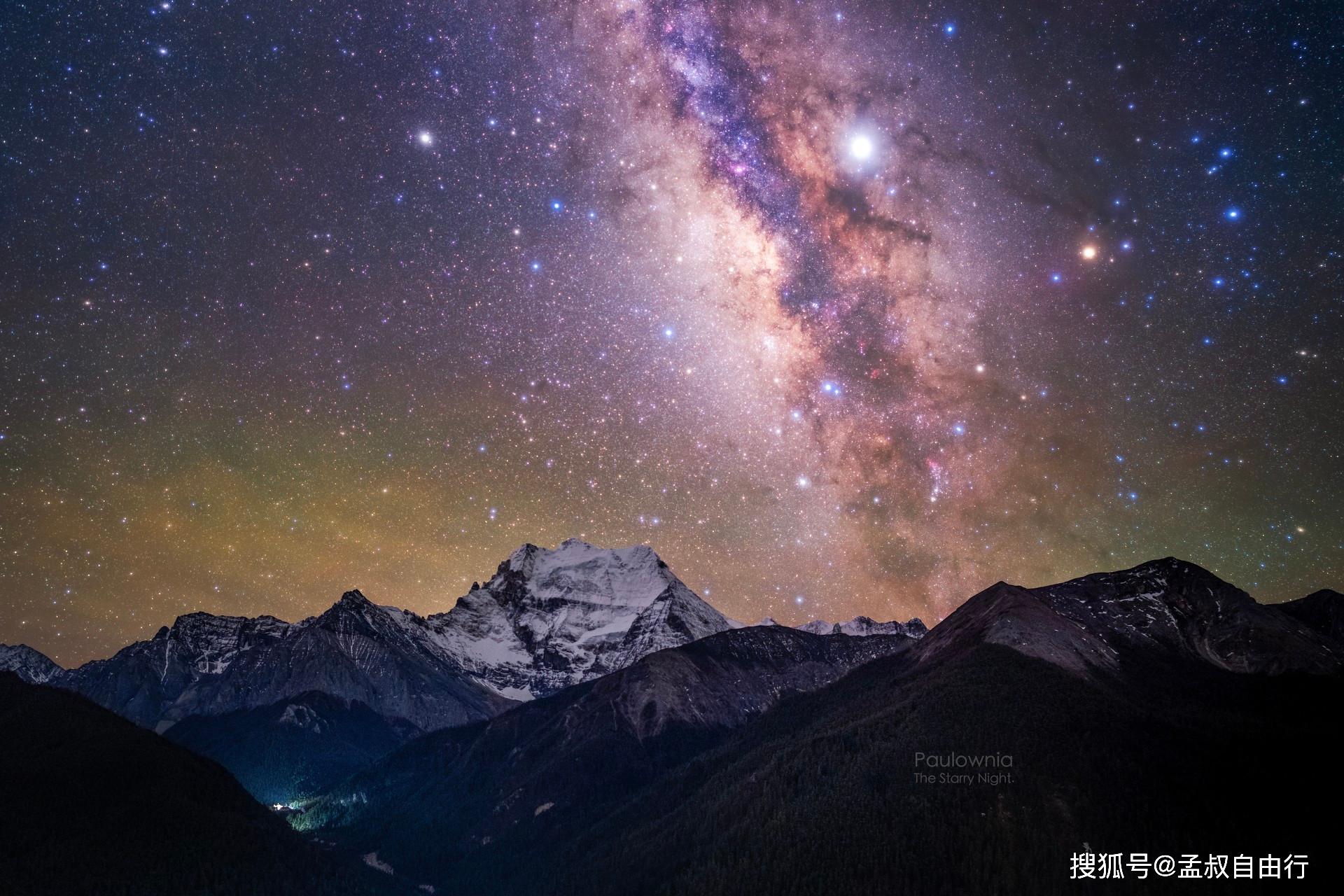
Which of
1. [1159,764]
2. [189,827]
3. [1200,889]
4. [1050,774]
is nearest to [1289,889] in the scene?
[1200,889]

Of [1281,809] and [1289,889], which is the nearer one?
[1289,889]

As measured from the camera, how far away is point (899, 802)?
643ft

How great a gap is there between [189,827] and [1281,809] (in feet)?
871

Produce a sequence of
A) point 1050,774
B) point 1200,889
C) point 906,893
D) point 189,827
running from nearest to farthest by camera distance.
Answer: point 1200,889 → point 906,893 → point 1050,774 → point 189,827

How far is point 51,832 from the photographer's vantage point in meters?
186

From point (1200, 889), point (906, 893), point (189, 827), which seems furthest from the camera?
point (189, 827)

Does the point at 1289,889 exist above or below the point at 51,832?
above

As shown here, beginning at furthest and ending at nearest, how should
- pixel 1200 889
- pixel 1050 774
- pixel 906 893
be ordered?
pixel 1050 774 < pixel 906 893 < pixel 1200 889

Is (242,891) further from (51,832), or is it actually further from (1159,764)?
(1159,764)

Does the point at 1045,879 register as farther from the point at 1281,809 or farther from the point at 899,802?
the point at 1281,809

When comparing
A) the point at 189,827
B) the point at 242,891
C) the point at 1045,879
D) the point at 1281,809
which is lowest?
the point at 242,891

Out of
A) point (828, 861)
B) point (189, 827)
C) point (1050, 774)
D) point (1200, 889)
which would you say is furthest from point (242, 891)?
point (1200, 889)

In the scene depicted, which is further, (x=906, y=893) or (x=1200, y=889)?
(x=906, y=893)

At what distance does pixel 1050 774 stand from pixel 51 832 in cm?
23936
